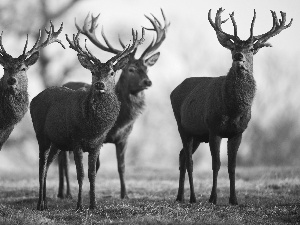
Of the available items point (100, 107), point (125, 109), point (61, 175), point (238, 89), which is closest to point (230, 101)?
point (238, 89)

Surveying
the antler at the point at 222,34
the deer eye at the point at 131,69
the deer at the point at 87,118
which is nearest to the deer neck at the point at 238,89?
the antler at the point at 222,34

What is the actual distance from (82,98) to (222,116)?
7.36 ft

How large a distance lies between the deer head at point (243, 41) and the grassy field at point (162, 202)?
7.79ft

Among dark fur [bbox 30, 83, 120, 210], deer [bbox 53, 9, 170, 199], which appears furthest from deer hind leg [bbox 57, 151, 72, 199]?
dark fur [bbox 30, 83, 120, 210]

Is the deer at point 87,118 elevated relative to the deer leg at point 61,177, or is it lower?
elevated

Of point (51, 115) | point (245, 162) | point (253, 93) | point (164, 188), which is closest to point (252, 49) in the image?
point (253, 93)

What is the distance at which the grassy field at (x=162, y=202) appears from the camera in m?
10.1

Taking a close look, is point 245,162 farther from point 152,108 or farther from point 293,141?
point 152,108

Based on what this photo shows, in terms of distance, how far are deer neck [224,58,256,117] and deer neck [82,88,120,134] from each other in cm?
187

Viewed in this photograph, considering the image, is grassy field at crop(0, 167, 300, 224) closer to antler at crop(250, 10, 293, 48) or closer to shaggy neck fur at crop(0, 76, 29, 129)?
shaggy neck fur at crop(0, 76, 29, 129)

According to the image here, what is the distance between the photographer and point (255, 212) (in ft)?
35.7

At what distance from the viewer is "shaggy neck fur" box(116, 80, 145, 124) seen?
50.1 ft

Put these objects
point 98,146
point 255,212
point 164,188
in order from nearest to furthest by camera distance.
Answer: point 255,212 < point 98,146 < point 164,188

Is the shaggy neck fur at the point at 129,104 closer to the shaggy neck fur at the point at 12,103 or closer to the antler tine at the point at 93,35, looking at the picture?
the antler tine at the point at 93,35
